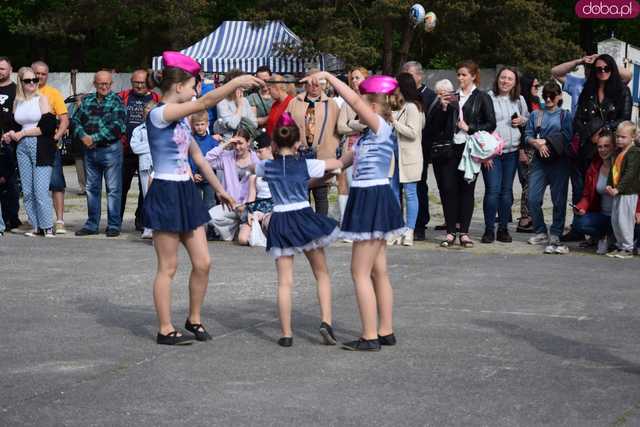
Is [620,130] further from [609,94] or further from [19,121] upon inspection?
[19,121]

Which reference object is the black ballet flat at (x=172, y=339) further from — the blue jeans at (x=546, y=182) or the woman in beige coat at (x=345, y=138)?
the blue jeans at (x=546, y=182)

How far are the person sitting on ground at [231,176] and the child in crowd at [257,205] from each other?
3.6 inches

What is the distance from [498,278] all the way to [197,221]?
3.78 meters

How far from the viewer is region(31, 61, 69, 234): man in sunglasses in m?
14.3

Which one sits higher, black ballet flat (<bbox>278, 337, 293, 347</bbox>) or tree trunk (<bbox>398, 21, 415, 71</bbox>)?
tree trunk (<bbox>398, 21, 415, 71</bbox>)

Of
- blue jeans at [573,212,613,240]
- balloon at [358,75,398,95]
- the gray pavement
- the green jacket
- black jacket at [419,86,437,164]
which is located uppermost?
balloon at [358,75,398,95]

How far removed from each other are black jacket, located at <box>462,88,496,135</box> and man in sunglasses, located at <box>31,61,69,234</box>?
4626 mm

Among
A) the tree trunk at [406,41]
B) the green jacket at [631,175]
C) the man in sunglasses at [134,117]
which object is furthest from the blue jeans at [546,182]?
the tree trunk at [406,41]

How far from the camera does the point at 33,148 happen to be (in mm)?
13945

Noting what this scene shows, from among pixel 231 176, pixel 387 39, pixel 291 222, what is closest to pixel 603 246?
pixel 231 176

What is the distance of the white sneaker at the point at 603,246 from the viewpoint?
12735 millimetres

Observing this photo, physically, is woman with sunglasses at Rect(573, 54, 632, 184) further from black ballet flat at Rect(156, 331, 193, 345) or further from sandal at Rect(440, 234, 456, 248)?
black ballet flat at Rect(156, 331, 193, 345)

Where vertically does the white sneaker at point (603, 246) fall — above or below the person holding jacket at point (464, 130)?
below
